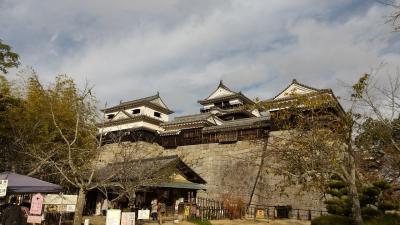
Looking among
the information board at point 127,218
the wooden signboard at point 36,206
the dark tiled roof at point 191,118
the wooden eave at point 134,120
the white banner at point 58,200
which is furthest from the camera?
the wooden eave at point 134,120

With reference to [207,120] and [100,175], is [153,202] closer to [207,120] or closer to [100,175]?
[100,175]

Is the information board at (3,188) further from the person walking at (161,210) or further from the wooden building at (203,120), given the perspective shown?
the wooden building at (203,120)

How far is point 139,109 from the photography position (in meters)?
45.1

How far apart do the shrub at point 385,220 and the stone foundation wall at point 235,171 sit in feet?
33.8

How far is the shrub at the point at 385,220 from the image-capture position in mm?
15148

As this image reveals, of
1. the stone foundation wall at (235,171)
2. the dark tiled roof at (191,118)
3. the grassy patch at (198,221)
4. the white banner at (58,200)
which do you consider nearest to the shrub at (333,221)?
the grassy patch at (198,221)

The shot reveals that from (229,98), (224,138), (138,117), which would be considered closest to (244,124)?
(224,138)

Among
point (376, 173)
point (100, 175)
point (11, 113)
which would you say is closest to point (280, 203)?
point (376, 173)

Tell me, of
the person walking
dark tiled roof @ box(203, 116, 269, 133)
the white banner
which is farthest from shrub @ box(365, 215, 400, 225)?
dark tiled roof @ box(203, 116, 269, 133)

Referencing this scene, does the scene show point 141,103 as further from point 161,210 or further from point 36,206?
point 36,206

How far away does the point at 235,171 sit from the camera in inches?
1252

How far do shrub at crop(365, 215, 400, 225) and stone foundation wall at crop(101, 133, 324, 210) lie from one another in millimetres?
10310

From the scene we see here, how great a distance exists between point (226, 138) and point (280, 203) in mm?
8663

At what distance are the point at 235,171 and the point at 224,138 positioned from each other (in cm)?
353
